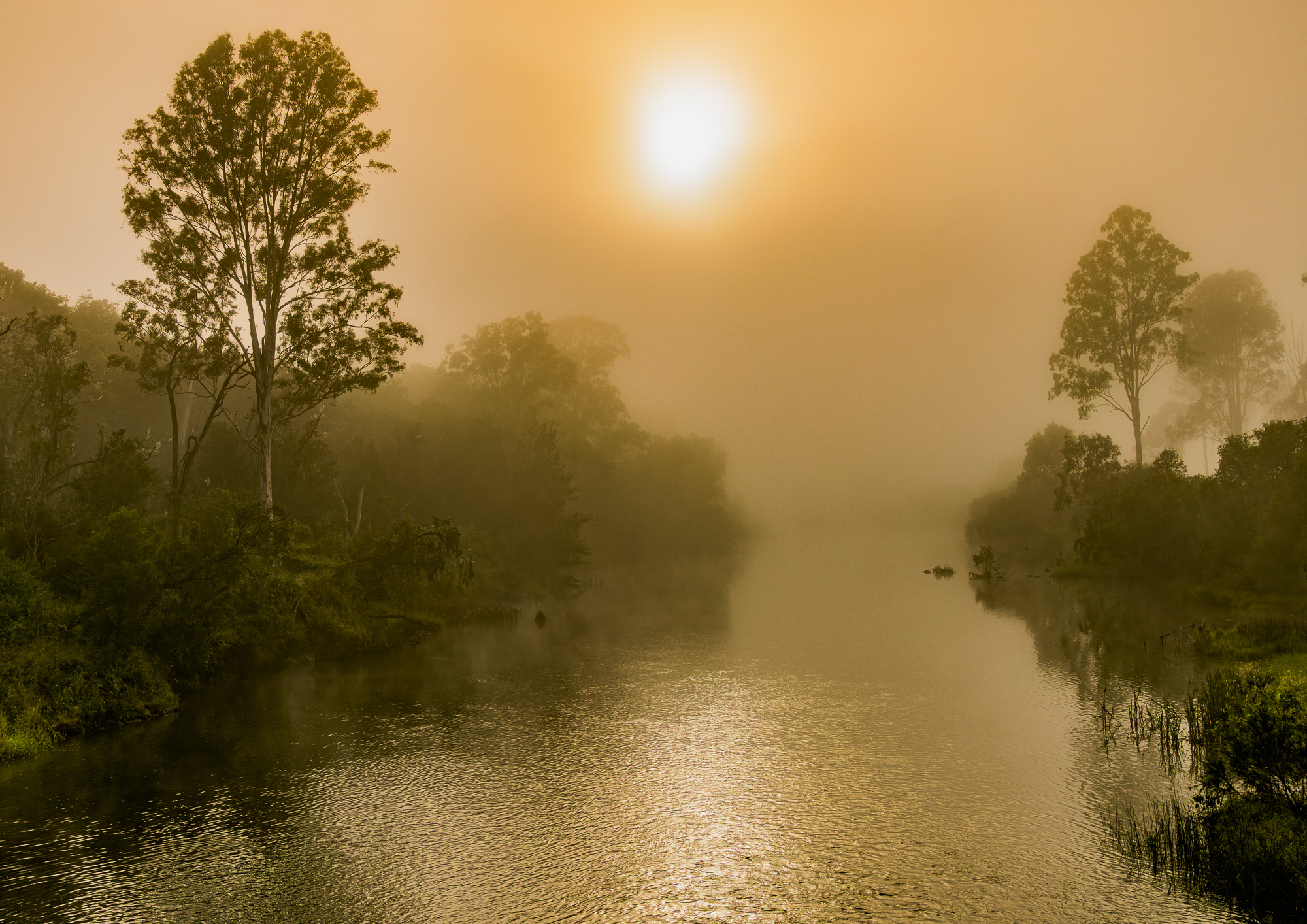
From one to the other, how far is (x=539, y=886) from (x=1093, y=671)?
2150 centimetres

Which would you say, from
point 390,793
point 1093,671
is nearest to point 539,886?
point 390,793

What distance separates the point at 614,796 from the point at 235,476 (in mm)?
39349

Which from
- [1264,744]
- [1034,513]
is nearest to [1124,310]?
[1034,513]

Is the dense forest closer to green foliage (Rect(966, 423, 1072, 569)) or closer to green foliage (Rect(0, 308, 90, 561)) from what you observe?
green foliage (Rect(0, 308, 90, 561))

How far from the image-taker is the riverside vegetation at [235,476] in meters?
21.3

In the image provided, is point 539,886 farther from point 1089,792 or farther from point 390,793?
point 1089,792

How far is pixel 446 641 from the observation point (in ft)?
→ 115

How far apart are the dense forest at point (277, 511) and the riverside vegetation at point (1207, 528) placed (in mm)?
22673

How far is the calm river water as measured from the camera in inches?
428

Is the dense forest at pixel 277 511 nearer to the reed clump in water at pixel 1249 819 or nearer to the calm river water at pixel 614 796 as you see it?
the calm river water at pixel 614 796

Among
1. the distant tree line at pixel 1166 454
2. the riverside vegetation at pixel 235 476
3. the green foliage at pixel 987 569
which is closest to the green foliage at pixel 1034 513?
the distant tree line at pixel 1166 454

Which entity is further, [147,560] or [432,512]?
[432,512]

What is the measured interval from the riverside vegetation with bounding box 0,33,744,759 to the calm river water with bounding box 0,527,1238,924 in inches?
94.6

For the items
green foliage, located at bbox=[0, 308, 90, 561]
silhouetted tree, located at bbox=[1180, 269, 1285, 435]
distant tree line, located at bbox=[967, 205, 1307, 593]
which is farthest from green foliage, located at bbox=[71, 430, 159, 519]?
silhouetted tree, located at bbox=[1180, 269, 1285, 435]
